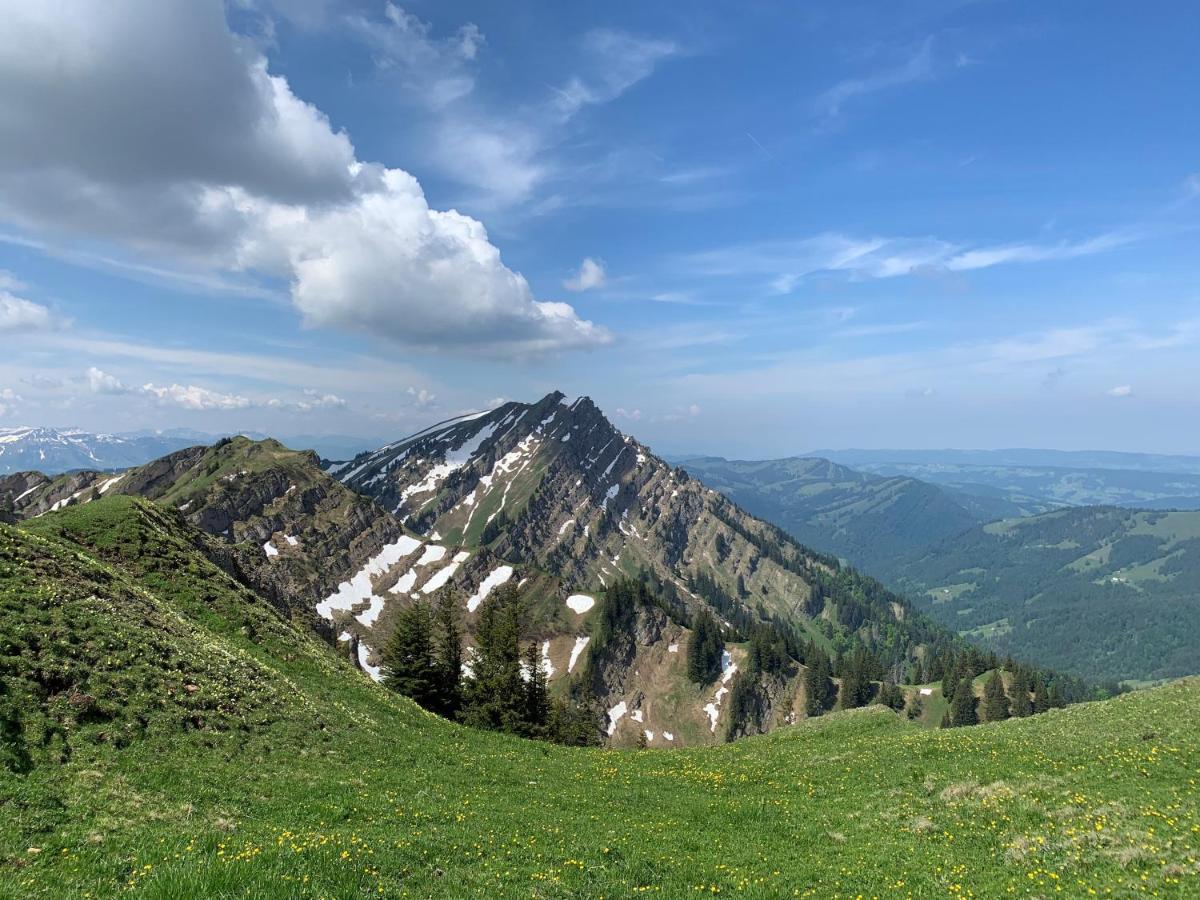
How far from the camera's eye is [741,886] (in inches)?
659

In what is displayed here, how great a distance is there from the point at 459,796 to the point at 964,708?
15094 cm

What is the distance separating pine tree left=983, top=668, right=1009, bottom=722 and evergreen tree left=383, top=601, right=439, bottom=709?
129m

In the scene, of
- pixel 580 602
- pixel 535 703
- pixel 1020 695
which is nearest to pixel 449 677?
pixel 535 703

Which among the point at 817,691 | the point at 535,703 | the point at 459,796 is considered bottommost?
the point at 817,691

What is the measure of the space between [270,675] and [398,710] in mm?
9609

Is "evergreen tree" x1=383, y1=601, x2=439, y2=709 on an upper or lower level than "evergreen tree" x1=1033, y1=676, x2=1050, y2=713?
upper

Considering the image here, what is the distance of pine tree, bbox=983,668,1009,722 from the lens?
130m

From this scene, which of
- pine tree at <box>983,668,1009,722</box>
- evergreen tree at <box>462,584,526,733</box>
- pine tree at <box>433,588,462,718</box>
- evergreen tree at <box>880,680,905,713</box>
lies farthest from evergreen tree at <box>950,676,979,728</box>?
pine tree at <box>433,588,462,718</box>

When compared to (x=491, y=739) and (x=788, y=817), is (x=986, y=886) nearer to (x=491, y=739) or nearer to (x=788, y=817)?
(x=788, y=817)

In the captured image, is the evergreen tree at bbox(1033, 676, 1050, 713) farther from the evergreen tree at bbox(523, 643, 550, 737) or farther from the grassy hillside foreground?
the evergreen tree at bbox(523, 643, 550, 737)

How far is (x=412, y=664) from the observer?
198 ft

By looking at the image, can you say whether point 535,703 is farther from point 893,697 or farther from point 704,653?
point 893,697

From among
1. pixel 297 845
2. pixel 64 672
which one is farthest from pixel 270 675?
pixel 297 845

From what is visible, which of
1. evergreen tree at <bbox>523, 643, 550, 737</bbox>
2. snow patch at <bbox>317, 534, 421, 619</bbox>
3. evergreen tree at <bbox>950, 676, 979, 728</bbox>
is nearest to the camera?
evergreen tree at <bbox>523, 643, 550, 737</bbox>
